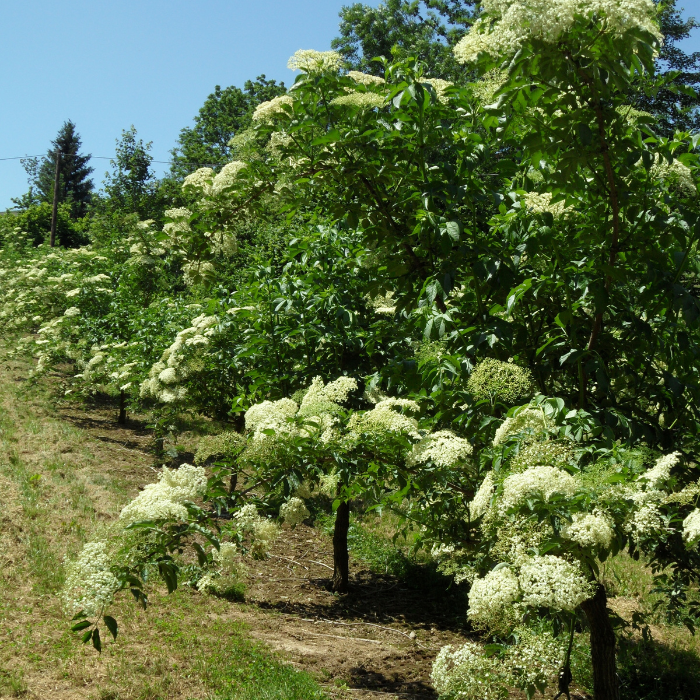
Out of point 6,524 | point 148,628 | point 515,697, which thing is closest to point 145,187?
point 6,524

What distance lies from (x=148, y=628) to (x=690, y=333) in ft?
14.1

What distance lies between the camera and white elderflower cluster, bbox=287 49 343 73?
3.22 metres

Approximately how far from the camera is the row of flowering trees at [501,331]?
6.95ft

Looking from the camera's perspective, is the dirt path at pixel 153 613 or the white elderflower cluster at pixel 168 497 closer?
the white elderflower cluster at pixel 168 497

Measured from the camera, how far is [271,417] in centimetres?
291

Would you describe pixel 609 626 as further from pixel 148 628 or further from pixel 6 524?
pixel 6 524

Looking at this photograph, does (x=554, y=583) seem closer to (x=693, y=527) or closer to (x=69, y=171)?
(x=693, y=527)

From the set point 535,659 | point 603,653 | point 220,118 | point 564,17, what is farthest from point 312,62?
point 220,118

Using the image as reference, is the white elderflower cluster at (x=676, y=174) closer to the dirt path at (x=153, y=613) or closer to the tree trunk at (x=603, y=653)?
the tree trunk at (x=603, y=653)

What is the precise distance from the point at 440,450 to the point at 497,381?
0.37 m

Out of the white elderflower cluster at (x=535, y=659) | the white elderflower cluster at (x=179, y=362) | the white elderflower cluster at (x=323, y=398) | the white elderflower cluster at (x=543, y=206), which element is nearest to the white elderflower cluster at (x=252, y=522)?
the white elderflower cluster at (x=323, y=398)

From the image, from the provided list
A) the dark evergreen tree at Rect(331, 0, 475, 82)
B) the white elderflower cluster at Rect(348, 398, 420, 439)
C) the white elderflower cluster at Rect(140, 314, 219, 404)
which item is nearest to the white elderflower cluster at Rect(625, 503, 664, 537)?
the white elderflower cluster at Rect(348, 398, 420, 439)

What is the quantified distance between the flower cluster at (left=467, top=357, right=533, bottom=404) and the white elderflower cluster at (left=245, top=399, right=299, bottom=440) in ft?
2.62

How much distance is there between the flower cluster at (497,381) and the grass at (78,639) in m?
1.67
